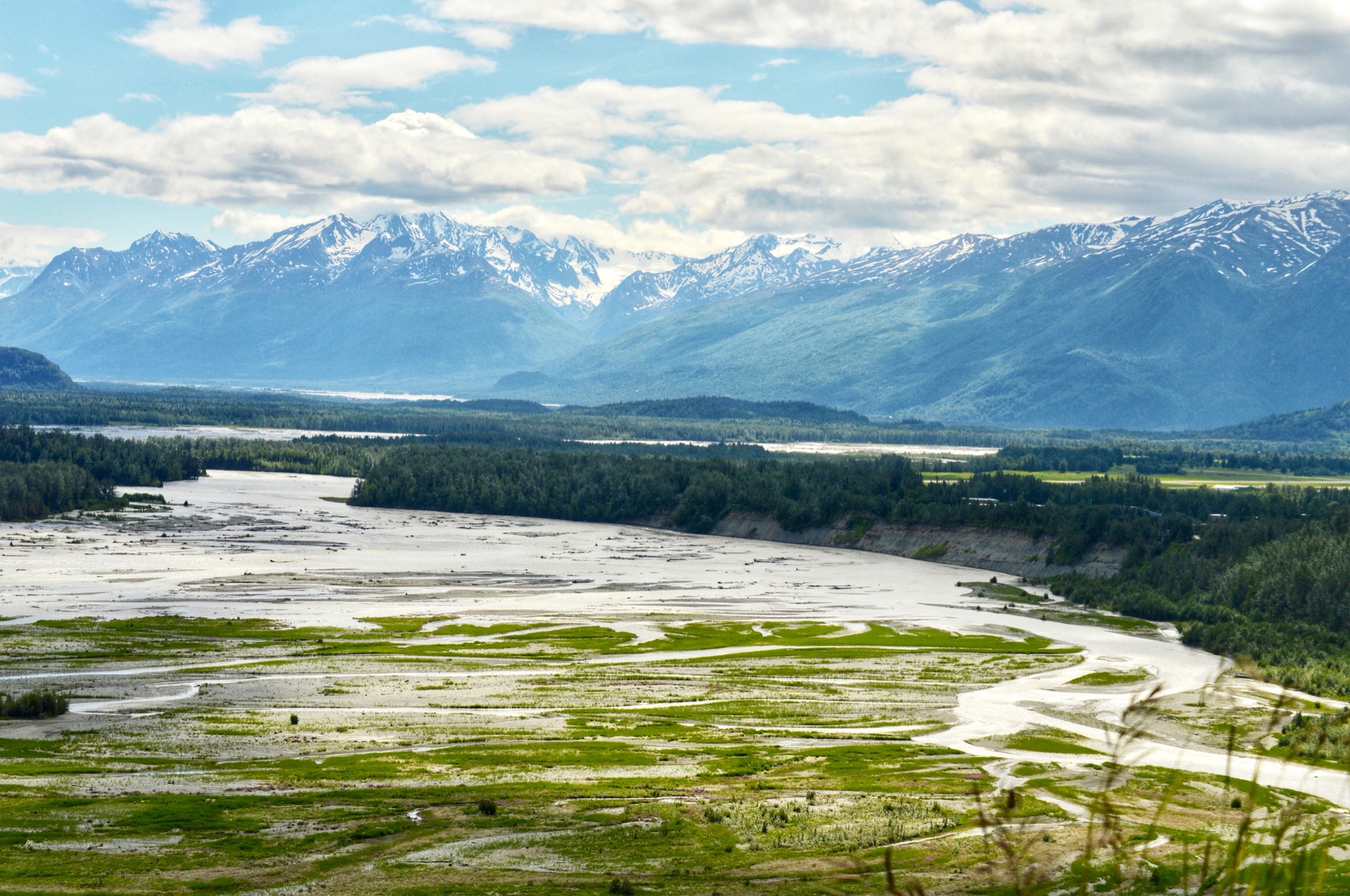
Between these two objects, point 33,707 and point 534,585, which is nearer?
point 33,707

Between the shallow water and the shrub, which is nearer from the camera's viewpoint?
the shrub

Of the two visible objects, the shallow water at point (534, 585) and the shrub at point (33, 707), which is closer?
the shrub at point (33, 707)

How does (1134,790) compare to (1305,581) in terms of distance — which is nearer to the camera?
(1134,790)

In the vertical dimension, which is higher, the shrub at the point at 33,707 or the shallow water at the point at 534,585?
the shrub at the point at 33,707

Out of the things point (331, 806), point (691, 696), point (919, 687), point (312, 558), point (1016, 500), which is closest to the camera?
point (331, 806)

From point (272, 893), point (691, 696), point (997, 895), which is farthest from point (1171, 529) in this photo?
point (272, 893)

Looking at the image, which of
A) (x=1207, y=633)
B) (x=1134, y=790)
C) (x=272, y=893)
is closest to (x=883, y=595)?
(x=1207, y=633)

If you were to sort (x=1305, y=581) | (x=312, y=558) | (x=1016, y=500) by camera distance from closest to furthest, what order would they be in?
(x=1305, y=581) < (x=312, y=558) < (x=1016, y=500)

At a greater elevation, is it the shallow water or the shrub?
the shrub

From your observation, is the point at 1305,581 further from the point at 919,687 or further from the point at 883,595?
the point at 919,687

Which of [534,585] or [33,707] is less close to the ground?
[33,707]

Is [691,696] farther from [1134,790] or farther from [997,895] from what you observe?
[997,895]
